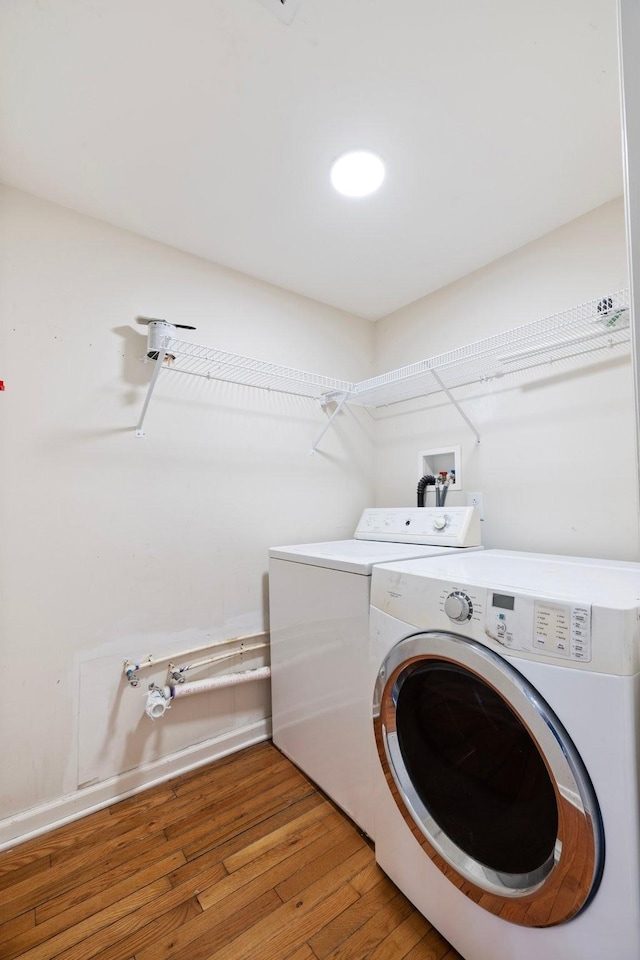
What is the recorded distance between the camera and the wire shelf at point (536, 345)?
53.4 inches

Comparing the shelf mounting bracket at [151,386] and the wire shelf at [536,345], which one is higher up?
the wire shelf at [536,345]

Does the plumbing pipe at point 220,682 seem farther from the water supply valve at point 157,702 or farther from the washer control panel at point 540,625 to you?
the washer control panel at point 540,625

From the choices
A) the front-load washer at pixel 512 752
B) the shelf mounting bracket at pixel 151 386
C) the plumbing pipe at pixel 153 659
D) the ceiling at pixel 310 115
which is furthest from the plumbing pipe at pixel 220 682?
the ceiling at pixel 310 115

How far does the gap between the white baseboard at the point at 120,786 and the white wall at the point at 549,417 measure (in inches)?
57.2

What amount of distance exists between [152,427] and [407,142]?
54.1 inches

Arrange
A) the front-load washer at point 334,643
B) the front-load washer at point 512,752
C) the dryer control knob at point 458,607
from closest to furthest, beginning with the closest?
the front-load washer at point 512,752 → the dryer control knob at point 458,607 → the front-load washer at point 334,643

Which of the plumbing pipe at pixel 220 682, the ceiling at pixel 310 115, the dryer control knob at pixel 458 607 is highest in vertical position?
the ceiling at pixel 310 115

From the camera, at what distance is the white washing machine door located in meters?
0.72

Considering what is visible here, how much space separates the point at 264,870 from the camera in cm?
120

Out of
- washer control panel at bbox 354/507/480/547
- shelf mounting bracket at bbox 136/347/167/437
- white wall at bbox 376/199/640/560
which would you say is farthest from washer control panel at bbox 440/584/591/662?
shelf mounting bracket at bbox 136/347/167/437

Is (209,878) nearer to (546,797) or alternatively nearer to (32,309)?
(546,797)

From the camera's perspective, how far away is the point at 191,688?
1.61m

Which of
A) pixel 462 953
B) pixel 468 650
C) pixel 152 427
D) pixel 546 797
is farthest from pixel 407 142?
pixel 462 953

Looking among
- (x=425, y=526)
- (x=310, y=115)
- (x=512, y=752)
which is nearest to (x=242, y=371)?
(x=310, y=115)
